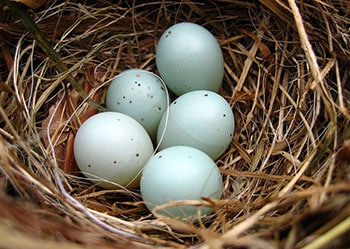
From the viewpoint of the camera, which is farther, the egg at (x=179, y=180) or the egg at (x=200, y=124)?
the egg at (x=200, y=124)

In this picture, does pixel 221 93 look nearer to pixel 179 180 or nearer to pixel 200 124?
pixel 200 124

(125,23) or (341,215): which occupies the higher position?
(125,23)

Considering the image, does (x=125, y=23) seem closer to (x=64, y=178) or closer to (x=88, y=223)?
(x=64, y=178)

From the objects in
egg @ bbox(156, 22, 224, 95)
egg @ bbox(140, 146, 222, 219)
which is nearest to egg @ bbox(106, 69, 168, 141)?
egg @ bbox(156, 22, 224, 95)

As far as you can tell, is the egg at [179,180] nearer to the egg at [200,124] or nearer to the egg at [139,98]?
the egg at [200,124]

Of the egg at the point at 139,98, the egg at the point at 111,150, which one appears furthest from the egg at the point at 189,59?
the egg at the point at 111,150

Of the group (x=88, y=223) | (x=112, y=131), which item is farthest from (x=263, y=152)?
(x=88, y=223)

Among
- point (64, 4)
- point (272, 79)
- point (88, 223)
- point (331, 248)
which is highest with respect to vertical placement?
point (64, 4)
